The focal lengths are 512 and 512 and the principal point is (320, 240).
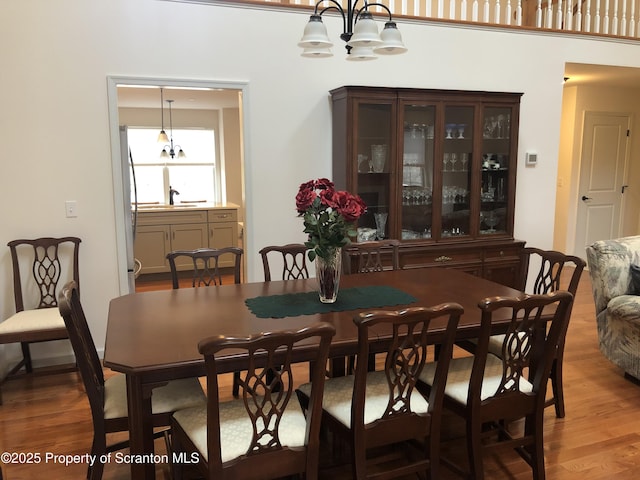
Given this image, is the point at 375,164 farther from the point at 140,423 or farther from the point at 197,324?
the point at 140,423

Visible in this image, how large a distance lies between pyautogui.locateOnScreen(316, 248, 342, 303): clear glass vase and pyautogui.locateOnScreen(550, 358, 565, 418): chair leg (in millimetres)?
1374

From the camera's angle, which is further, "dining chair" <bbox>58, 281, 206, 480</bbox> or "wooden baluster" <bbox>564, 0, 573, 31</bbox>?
"wooden baluster" <bbox>564, 0, 573, 31</bbox>

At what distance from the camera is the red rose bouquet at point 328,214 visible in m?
2.34

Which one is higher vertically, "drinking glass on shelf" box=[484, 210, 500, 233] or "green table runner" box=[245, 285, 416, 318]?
"drinking glass on shelf" box=[484, 210, 500, 233]

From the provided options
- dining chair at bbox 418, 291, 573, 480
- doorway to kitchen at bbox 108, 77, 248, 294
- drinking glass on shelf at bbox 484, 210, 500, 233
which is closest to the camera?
dining chair at bbox 418, 291, 573, 480

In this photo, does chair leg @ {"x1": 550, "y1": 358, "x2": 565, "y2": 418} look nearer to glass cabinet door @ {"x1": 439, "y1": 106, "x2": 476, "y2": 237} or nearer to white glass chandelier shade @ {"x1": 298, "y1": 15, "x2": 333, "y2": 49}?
glass cabinet door @ {"x1": 439, "y1": 106, "x2": 476, "y2": 237}

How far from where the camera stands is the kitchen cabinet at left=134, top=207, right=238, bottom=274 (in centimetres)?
625

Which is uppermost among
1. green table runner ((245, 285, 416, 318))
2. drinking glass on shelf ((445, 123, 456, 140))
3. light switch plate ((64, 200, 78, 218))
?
drinking glass on shelf ((445, 123, 456, 140))

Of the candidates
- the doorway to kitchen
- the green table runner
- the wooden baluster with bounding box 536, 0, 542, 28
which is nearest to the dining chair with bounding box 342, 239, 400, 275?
the green table runner

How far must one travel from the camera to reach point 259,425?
1.95 m

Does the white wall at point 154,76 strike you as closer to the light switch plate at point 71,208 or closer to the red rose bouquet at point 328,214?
the light switch plate at point 71,208

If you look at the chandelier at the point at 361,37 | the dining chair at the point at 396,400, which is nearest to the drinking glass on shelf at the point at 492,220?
the chandelier at the point at 361,37

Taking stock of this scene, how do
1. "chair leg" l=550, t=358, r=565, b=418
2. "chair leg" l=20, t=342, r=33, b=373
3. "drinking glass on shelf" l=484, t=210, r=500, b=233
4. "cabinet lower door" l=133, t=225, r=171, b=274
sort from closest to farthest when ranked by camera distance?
"chair leg" l=550, t=358, r=565, b=418 → "chair leg" l=20, t=342, r=33, b=373 → "drinking glass on shelf" l=484, t=210, r=500, b=233 → "cabinet lower door" l=133, t=225, r=171, b=274

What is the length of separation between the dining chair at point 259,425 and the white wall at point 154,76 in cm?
221
